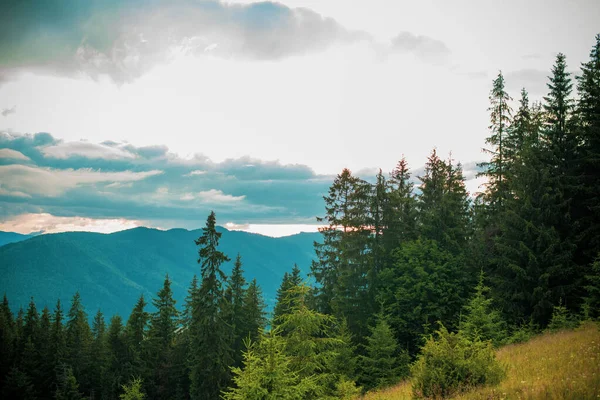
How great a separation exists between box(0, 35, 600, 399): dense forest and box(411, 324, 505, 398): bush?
0.16 meters

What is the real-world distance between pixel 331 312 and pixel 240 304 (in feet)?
58.0

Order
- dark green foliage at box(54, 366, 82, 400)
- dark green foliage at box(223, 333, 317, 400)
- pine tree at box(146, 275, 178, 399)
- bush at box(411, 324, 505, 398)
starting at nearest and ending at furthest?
bush at box(411, 324, 505, 398), dark green foliage at box(223, 333, 317, 400), dark green foliage at box(54, 366, 82, 400), pine tree at box(146, 275, 178, 399)

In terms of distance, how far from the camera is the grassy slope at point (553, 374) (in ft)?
25.8

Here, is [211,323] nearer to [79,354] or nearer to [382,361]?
[382,361]

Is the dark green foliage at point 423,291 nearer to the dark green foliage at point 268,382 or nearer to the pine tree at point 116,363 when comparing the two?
the dark green foliage at point 268,382

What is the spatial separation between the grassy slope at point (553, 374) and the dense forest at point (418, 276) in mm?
1215

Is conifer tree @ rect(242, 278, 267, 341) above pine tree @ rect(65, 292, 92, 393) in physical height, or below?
above

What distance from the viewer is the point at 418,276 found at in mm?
29453

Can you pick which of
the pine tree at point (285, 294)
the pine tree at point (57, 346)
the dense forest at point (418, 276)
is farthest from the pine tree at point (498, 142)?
the pine tree at point (57, 346)

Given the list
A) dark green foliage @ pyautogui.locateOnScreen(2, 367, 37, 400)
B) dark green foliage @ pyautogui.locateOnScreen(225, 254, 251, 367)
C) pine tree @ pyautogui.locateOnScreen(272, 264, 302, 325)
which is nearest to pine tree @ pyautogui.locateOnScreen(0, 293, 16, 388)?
dark green foliage @ pyautogui.locateOnScreen(2, 367, 37, 400)

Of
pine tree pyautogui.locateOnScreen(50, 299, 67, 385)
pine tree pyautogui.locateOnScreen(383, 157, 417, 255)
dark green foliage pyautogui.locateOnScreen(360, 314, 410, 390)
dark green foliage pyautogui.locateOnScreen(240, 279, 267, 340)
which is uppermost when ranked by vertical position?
pine tree pyautogui.locateOnScreen(383, 157, 417, 255)

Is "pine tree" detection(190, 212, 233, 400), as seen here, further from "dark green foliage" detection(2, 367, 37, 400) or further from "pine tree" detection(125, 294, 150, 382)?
"dark green foliage" detection(2, 367, 37, 400)

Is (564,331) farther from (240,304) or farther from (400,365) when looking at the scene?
(240,304)

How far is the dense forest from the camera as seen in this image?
63.9ft
